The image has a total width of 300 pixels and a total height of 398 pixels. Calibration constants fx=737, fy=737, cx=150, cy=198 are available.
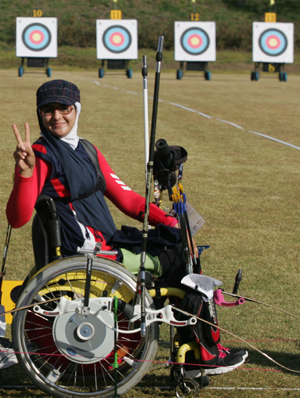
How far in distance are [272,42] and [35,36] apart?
26.8ft

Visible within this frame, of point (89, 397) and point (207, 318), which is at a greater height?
point (207, 318)

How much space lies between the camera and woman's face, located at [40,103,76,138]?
313cm

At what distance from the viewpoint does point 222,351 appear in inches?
129

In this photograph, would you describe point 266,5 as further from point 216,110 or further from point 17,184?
point 17,184

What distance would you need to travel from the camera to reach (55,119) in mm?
3127

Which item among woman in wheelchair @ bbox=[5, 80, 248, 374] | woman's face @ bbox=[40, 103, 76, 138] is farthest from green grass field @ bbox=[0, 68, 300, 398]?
woman's face @ bbox=[40, 103, 76, 138]

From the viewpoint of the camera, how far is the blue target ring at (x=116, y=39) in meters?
24.5

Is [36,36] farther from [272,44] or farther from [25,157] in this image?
[25,157]

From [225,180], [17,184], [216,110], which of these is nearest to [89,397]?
[17,184]

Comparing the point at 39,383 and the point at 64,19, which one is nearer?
the point at 39,383

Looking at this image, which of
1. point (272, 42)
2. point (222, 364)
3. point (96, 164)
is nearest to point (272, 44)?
point (272, 42)

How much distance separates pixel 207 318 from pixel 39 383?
726 millimetres

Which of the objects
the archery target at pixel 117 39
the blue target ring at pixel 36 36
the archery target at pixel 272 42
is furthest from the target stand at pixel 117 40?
the archery target at pixel 272 42

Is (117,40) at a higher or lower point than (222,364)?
higher
